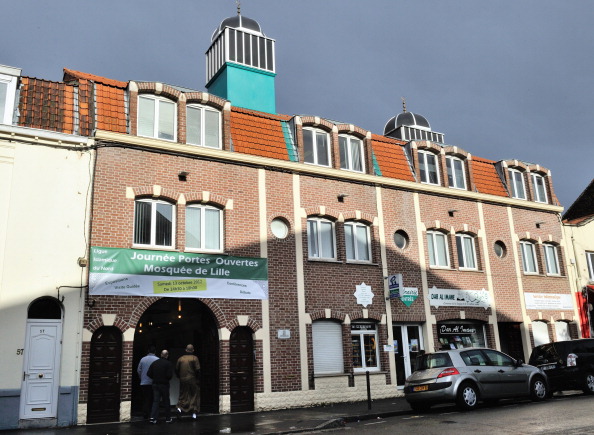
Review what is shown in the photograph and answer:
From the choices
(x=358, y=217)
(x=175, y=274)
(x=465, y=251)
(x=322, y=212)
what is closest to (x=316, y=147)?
(x=322, y=212)

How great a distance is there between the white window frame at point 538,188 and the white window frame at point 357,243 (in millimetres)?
9293

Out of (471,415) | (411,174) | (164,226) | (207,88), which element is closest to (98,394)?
(164,226)

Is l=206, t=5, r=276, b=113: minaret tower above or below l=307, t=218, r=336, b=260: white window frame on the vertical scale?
above

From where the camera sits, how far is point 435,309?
1991 centimetres

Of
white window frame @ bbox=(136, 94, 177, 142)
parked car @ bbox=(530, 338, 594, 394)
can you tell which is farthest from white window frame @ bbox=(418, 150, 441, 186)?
white window frame @ bbox=(136, 94, 177, 142)

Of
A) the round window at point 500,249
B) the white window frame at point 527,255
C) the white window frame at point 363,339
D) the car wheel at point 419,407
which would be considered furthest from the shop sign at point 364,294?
the white window frame at point 527,255

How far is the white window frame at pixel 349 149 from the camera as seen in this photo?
1977cm

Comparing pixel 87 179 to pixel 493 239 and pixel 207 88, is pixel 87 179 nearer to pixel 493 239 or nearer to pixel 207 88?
pixel 207 88

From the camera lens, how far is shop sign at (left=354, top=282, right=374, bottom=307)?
18422 mm

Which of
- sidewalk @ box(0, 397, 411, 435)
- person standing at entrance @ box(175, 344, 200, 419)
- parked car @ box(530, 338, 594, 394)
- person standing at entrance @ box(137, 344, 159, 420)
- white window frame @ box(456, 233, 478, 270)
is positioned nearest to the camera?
sidewalk @ box(0, 397, 411, 435)

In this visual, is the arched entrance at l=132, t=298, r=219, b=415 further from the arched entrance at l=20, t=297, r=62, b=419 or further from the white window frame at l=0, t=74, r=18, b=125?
the white window frame at l=0, t=74, r=18, b=125

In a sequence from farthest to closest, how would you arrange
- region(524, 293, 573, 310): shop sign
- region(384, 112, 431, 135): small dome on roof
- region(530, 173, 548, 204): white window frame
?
region(384, 112, 431, 135): small dome on roof → region(530, 173, 548, 204): white window frame → region(524, 293, 573, 310): shop sign

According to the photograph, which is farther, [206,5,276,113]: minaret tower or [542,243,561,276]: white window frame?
[542,243,561,276]: white window frame

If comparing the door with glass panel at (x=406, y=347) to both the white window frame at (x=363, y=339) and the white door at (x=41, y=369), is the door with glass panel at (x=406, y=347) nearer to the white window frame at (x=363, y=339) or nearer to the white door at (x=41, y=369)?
the white window frame at (x=363, y=339)
